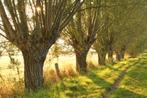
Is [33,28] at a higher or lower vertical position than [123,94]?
higher

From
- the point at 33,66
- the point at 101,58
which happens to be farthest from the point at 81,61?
the point at 33,66

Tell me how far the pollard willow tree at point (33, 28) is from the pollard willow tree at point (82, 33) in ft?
28.8

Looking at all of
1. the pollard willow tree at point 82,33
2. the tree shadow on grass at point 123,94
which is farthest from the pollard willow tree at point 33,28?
the pollard willow tree at point 82,33

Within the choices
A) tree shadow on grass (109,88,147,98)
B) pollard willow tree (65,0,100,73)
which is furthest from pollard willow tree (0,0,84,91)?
pollard willow tree (65,0,100,73)

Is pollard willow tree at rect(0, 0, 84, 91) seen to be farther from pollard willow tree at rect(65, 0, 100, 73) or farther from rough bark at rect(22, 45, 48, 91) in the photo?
pollard willow tree at rect(65, 0, 100, 73)

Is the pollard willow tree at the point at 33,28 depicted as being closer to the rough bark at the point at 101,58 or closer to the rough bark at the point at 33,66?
the rough bark at the point at 33,66

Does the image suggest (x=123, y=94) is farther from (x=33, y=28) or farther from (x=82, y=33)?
(x=82, y=33)

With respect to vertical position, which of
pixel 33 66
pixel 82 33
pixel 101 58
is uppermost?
pixel 82 33

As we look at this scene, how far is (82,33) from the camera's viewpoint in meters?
25.6

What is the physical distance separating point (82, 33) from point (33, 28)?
365 inches

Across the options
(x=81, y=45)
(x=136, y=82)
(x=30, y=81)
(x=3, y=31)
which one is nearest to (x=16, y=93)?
(x=30, y=81)

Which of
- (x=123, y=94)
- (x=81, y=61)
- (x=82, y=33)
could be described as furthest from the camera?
(x=82, y=33)

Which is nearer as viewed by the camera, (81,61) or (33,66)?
(33,66)

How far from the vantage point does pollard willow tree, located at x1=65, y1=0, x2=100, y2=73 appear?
83.5 ft
